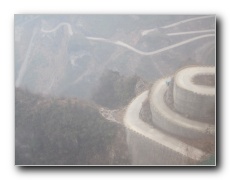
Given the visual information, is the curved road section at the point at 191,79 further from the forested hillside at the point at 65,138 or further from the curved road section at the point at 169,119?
the forested hillside at the point at 65,138

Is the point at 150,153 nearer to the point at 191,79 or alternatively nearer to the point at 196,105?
the point at 196,105

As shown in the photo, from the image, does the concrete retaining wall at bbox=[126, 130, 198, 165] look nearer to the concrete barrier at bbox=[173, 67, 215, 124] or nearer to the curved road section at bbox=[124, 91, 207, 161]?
the curved road section at bbox=[124, 91, 207, 161]

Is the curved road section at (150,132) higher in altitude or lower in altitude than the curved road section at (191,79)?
lower

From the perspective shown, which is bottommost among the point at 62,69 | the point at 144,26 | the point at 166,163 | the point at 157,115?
the point at 166,163

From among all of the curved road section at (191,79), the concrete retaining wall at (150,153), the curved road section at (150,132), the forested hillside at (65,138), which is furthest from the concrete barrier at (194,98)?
the forested hillside at (65,138)

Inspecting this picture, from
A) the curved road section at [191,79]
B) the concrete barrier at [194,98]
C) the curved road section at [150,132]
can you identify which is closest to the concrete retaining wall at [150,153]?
the curved road section at [150,132]

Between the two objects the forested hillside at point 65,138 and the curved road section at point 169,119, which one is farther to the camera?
the forested hillside at point 65,138

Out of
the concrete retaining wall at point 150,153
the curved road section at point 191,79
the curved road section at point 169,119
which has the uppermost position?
the curved road section at point 191,79

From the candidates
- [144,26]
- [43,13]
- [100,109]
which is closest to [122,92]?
[100,109]

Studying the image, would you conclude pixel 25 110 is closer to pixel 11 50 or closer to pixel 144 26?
pixel 11 50
